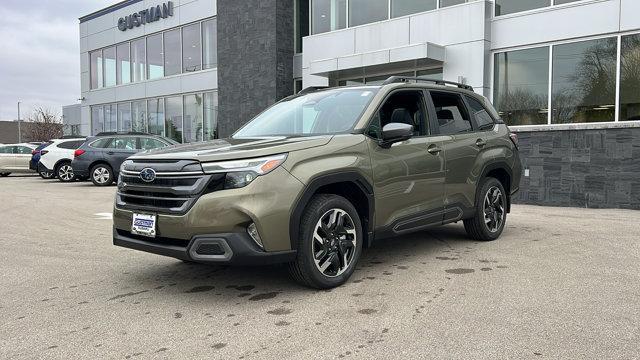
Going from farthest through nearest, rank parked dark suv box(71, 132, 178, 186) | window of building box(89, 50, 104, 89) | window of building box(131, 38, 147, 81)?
window of building box(89, 50, 104, 89), window of building box(131, 38, 147, 81), parked dark suv box(71, 132, 178, 186)

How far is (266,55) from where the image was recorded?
18078 mm

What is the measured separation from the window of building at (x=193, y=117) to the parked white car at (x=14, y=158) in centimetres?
736

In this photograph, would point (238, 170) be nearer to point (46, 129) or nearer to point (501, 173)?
point (501, 173)

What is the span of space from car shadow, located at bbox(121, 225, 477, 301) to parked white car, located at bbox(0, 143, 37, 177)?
21.3m

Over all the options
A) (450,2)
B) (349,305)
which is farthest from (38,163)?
(349,305)

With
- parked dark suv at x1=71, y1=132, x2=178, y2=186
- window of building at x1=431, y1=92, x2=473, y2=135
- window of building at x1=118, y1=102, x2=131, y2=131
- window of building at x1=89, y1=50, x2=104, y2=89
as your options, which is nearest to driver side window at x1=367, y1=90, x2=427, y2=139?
window of building at x1=431, y1=92, x2=473, y2=135

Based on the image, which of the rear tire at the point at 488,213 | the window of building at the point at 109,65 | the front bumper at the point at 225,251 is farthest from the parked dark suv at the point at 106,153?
the front bumper at the point at 225,251

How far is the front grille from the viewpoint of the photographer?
392 centimetres

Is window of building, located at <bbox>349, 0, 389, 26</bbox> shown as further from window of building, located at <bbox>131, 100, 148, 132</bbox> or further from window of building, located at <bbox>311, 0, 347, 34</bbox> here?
window of building, located at <bbox>131, 100, 148, 132</bbox>

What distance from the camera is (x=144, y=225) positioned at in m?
4.22

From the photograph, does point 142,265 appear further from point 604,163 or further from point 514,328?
point 604,163

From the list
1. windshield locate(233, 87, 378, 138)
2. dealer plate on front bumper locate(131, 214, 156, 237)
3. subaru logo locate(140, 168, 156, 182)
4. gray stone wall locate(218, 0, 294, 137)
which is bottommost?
dealer plate on front bumper locate(131, 214, 156, 237)

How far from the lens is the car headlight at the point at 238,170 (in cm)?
391

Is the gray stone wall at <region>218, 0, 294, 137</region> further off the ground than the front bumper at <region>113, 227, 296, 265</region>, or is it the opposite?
the gray stone wall at <region>218, 0, 294, 137</region>
